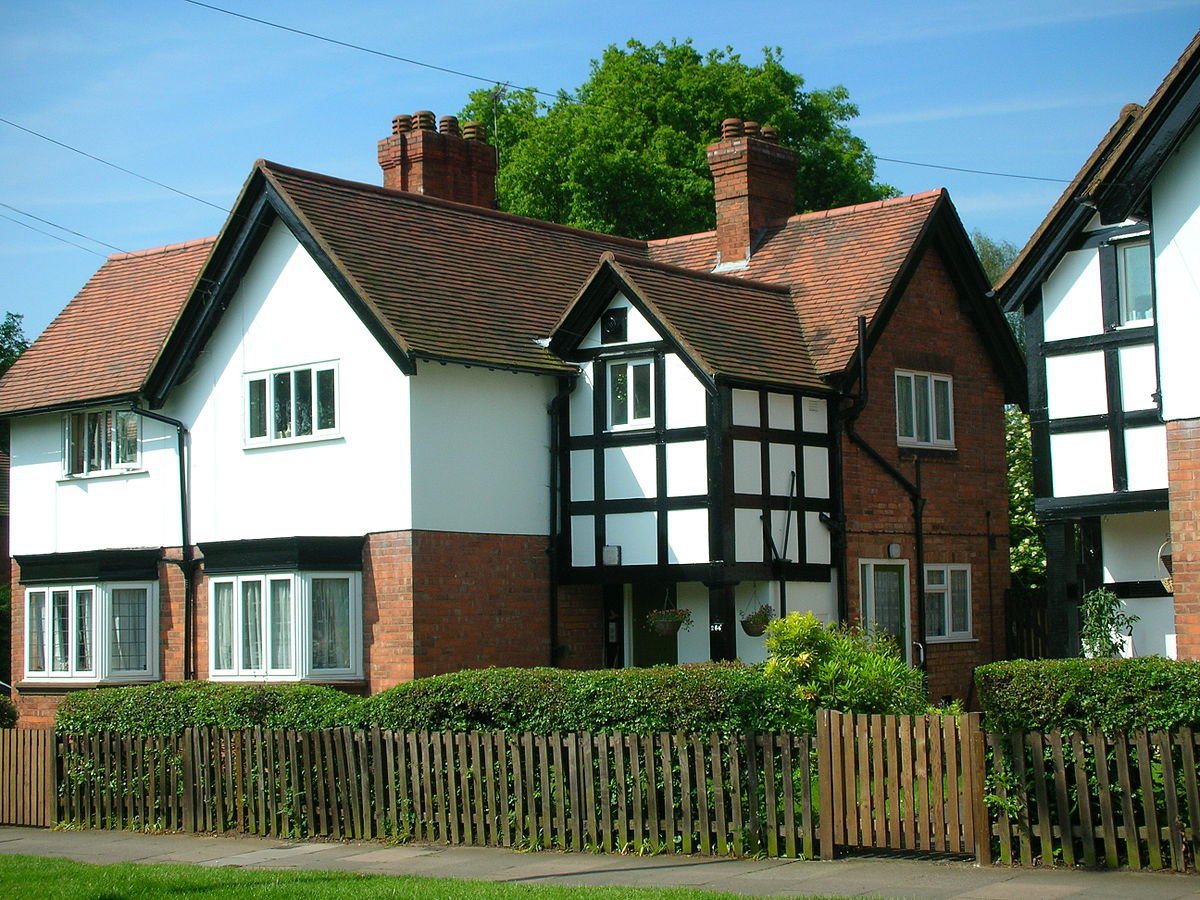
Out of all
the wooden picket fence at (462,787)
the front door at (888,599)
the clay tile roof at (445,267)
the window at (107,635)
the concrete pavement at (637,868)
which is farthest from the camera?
the window at (107,635)

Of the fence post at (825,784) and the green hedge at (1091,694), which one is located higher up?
the green hedge at (1091,694)

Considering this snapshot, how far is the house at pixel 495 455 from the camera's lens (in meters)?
22.3

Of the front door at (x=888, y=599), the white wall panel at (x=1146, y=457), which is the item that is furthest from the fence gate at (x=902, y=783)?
the front door at (x=888, y=599)

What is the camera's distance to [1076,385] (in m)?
20.8

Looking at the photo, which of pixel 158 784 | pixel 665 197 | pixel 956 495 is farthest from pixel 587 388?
pixel 665 197

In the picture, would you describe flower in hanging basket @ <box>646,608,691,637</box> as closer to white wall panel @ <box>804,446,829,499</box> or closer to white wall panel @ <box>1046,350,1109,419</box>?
white wall panel @ <box>804,446,829,499</box>

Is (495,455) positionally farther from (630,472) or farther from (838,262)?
(838,262)

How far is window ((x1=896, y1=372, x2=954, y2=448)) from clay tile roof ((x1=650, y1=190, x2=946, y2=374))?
150 centimetres

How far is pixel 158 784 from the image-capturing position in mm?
18312

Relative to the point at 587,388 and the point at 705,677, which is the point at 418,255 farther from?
the point at 705,677

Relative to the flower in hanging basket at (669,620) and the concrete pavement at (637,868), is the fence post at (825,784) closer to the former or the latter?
the concrete pavement at (637,868)

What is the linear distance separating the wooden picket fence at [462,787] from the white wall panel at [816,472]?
30.2 ft

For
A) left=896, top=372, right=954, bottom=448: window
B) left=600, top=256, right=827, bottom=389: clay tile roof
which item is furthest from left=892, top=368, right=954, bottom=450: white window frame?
left=600, top=256, right=827, bottom=389: clay tile roof

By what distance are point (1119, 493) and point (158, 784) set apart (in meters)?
12.4
